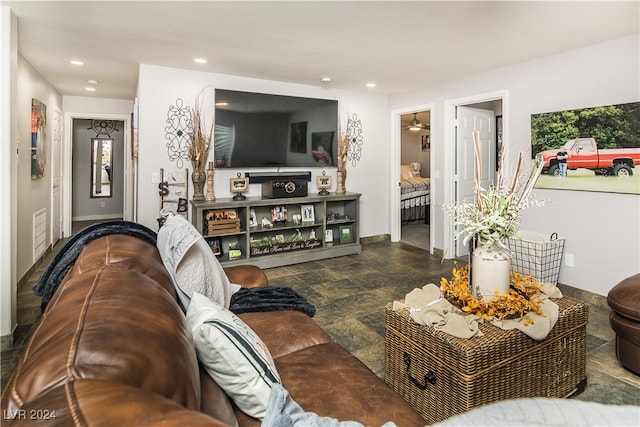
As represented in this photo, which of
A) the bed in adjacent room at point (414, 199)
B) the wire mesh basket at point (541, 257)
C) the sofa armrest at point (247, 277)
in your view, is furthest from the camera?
the bed in adjacent room at point (414, 199)

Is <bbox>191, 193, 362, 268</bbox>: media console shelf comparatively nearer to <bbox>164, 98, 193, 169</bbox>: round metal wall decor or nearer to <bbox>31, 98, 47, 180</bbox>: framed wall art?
<bbox>164, 98, 193, 169</bbox>: round metal wall decor

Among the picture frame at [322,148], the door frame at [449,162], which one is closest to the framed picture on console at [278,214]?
the picture frame at [322,148]

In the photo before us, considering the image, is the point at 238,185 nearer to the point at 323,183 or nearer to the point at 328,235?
the point at 323,183

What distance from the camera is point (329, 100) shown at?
5.50 metres

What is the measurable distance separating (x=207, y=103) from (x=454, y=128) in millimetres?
3293

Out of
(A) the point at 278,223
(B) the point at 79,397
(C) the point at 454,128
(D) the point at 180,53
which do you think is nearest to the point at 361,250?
(A) the point at 278,223

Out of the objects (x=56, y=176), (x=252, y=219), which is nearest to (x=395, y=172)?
(x=252, y=219)

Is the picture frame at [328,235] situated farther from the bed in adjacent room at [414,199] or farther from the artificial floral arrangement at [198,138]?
the bed in adjacent room at [414,199]

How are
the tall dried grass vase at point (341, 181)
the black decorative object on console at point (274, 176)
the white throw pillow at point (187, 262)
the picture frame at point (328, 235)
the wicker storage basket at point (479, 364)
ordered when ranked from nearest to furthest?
the wicker storage basket at point (479, 364) → the white throw pillow at point (187, 262) → the black decorative object on console at point (274, 176) → the picture frame at point (328, 235) → the tall dried grass vase at point (341, 181)

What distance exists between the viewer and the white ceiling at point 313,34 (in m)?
2.68

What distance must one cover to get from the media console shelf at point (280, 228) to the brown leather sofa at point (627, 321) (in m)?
3.37

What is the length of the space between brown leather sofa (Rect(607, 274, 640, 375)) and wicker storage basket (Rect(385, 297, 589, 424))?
43 centimetres

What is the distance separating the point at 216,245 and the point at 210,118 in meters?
1.59

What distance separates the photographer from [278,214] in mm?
5082
